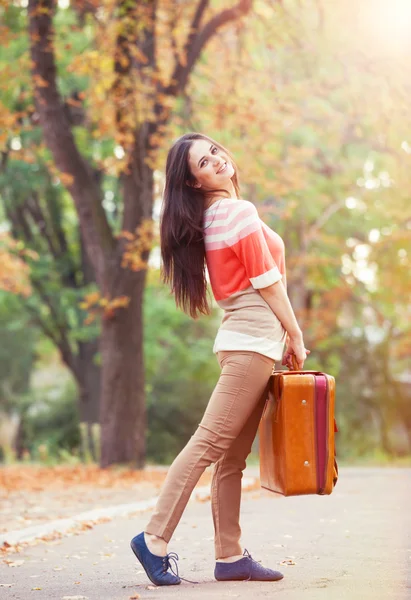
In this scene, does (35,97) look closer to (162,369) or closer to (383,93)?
(383,93)

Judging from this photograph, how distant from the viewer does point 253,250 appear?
14.4 ft

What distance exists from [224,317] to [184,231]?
1.51 feet

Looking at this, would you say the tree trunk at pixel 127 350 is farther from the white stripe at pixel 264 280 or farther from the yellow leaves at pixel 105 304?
the white stripe at pixel 264 280

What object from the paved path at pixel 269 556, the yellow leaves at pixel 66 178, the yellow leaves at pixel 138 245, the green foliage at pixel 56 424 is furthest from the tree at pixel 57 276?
the paved path at pixel 269 556

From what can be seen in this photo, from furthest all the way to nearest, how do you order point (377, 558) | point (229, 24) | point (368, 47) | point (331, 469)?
point (368, 47) → point (229, 24) → point (377, 558) → point (331, 469)

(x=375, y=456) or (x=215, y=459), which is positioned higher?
(x=215, y=459)

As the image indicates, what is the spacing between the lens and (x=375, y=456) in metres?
23.5

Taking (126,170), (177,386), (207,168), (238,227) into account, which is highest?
(126,170)

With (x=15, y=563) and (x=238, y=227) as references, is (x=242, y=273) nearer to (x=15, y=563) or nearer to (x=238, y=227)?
(x=238, y=227)

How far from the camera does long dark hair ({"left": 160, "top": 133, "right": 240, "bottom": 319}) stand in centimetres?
460

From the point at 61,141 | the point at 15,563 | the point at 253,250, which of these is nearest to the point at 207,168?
the point at 253,250

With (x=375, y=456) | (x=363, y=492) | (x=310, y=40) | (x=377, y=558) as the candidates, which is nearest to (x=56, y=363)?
(x=375, y=456)

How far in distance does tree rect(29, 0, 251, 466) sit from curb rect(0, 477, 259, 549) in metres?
3.50

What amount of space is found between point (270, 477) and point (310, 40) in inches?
483
